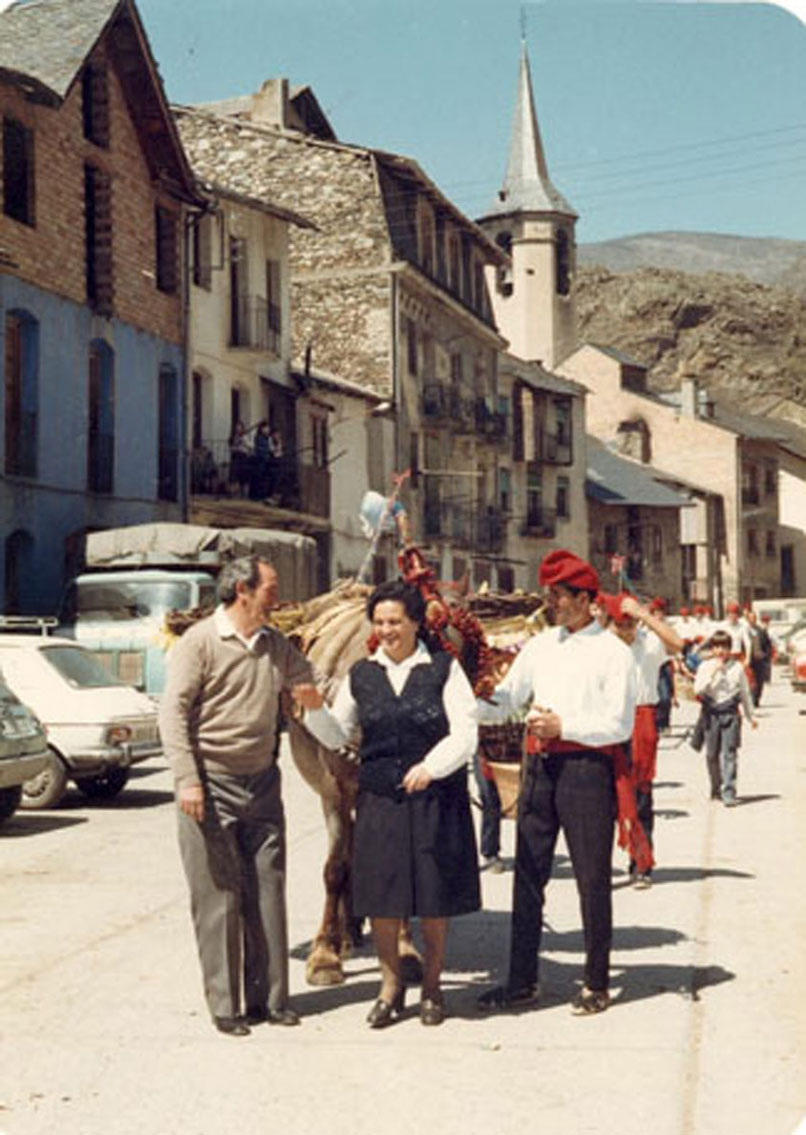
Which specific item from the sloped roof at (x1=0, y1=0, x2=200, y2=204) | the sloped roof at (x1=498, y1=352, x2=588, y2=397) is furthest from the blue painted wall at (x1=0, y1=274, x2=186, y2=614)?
the sloped roof at (x1=498, y1=352, x2=588, y2=397)

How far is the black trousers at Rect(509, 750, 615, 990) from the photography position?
705 centimetres

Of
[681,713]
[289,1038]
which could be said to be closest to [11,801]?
[289,1038]

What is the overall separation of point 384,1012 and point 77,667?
1016 cm

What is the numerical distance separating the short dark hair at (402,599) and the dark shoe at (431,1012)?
1522 millimetres

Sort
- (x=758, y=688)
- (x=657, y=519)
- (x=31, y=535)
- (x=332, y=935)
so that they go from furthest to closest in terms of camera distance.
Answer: (x=657, y=519), (x=758, y=688), (x=31, y=535), (x=332, y=935)

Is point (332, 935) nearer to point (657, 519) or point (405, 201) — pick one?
point (405, 201)

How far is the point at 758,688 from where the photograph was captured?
30828 mm

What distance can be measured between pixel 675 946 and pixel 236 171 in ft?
124

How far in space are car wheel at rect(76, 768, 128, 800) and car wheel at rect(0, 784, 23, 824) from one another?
1.77m

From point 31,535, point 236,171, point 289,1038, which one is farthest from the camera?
point 236,171

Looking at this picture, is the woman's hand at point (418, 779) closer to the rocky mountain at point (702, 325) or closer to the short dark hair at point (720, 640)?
the short dark hair at point (720, 640)

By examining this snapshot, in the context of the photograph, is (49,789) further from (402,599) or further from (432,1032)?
(432,1032)

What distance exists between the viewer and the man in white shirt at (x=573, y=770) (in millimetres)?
7039

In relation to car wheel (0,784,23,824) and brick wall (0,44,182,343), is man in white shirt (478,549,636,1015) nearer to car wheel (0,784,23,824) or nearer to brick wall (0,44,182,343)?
car wheel (0,784,23,824)
